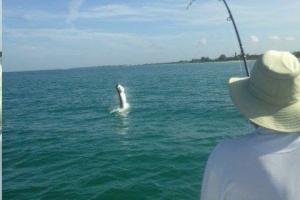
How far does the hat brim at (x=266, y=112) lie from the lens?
8.83ft

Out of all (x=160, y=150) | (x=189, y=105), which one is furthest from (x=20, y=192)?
(x=189, y=105)

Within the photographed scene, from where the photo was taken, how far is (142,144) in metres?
16.2

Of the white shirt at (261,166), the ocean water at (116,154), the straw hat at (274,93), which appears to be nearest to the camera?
the white shirt at (261,166)

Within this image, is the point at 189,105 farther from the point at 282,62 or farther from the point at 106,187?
the point at 282,62

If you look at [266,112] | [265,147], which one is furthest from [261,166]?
[266,112]

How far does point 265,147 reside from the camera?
2.61 meters

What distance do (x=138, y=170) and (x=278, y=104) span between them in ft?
33.2

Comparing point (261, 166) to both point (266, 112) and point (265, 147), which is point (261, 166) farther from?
point (266, 112)

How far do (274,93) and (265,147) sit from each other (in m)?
0.36

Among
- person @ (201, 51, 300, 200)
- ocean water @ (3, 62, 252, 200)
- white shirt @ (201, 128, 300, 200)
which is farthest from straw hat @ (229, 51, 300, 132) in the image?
ocean water @ (3, 62, 252, 200)

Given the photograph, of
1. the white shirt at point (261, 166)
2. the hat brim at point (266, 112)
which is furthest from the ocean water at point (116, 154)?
the white shirt at point (261, 166)

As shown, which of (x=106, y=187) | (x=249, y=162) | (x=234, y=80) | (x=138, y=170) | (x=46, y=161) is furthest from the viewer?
(x=46, y=161)

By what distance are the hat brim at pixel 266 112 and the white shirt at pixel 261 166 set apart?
57mm

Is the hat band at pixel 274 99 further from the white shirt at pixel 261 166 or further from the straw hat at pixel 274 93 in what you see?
the white shirt at pixel 261 166
